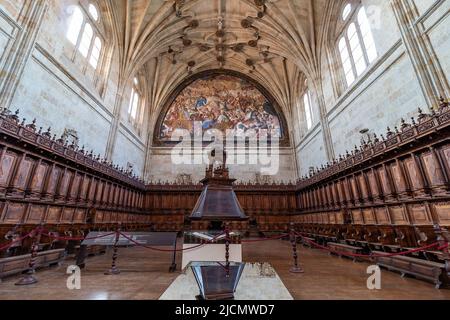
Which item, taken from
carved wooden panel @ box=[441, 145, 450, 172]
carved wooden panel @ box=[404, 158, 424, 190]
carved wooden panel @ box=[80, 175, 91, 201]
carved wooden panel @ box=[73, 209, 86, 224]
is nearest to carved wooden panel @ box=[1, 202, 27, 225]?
carved wooden panel @ box=[73, 209, 86, 224]

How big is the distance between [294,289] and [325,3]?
55.7ft

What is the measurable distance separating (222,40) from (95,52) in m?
11.2

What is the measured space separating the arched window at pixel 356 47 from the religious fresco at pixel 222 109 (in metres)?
9.32

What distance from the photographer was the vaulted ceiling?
1478 centimetres

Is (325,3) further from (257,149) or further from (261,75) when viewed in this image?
(257,149)

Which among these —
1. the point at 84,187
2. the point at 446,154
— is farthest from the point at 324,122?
the point at 84,187

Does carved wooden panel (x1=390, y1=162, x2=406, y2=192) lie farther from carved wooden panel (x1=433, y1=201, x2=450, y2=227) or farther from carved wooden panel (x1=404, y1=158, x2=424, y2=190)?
carved wooden panel (x1=433, y1=201, x2=450, y2=227)

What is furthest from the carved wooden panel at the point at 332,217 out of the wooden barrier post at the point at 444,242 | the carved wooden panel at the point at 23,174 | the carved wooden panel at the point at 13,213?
the carved wooden panel at the point at 23,174

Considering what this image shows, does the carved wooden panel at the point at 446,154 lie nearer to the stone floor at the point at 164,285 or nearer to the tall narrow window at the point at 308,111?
the stone floor at the point at 164,285

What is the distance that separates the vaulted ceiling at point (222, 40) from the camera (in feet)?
48.5

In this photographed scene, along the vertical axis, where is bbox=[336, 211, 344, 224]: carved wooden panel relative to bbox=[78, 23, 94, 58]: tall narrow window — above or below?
below

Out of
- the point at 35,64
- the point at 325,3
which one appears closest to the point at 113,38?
the point at 35,64

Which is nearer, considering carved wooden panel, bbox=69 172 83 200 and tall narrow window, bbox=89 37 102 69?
carved wooden panel, bbox=69 172 83 200

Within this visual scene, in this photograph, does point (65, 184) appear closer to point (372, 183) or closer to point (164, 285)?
point (164, 285)
